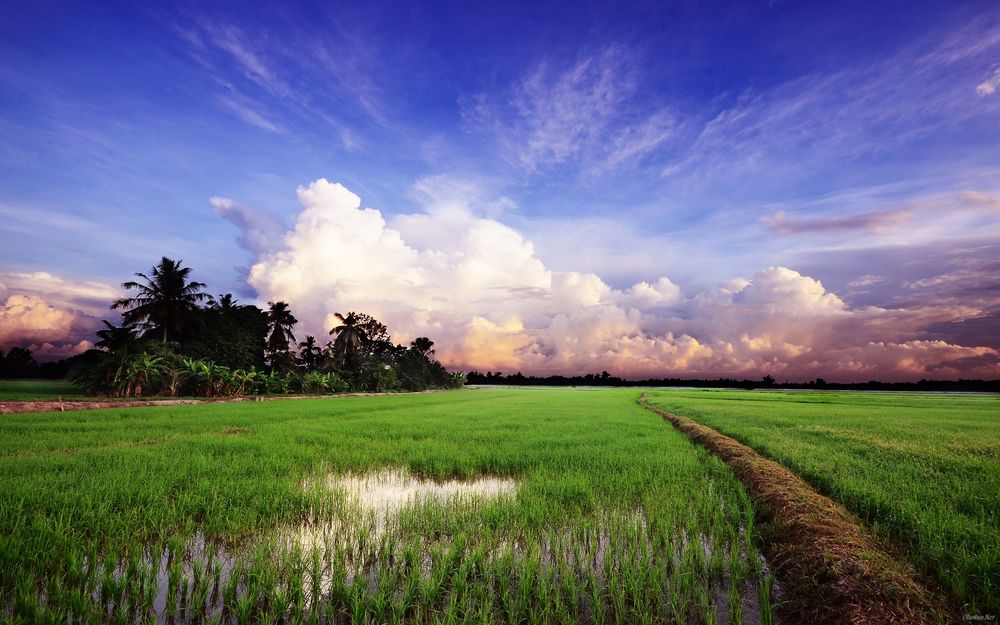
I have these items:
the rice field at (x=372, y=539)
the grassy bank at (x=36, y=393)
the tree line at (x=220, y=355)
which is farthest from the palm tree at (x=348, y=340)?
the rice field at (x=372, y=539)

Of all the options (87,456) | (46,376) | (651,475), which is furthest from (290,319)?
(651,475)

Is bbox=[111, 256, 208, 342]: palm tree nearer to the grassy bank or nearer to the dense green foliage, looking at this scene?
the grassy bank

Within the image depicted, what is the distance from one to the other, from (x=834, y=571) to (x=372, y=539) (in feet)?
12.5

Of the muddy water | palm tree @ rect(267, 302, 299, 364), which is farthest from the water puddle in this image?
palm tree @ rect(267, 302, 299, 364)

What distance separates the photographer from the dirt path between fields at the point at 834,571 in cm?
274

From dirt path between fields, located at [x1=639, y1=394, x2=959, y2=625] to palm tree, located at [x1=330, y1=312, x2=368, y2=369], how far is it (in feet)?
152

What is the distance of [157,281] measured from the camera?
110 feet

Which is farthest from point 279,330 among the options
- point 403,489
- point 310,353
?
point 403,489

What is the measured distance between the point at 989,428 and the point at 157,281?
4680 cm

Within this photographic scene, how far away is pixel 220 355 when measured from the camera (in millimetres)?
34875

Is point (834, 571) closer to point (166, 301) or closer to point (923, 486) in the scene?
point (923, 486)

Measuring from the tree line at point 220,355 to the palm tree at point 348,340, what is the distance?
0.11m

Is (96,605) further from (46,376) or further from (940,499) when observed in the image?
(46,376)

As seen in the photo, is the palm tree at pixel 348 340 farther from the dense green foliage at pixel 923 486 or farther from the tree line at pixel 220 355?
the dense green foliage at pixel 923 486
